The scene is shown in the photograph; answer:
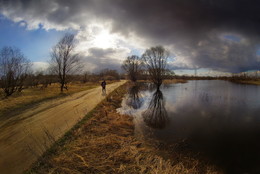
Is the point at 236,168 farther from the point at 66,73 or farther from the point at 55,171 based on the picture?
the point at 66,73

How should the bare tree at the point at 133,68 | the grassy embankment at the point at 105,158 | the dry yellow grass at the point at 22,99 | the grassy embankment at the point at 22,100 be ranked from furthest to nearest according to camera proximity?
1. the bare tree at the point at 133,68
2. the dry yellow grass at the point at 22,99
3. the grassy embankment at the point at 22,100
4. the grassy embankment at the point at 105,158

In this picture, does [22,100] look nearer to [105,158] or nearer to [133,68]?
[105,158]

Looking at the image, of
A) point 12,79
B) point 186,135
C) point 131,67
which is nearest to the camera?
point 186,135

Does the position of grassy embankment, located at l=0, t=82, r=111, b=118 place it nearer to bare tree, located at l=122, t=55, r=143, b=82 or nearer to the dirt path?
the dirt path

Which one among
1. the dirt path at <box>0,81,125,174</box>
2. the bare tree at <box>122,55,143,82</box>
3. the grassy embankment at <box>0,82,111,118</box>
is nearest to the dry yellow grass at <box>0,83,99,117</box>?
the grassy embankment at <box>0,82,111,118</box>

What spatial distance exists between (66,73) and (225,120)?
25440 millimetres

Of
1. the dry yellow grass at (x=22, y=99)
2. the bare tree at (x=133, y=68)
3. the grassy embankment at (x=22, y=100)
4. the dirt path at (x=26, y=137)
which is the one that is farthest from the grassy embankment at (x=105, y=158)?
the bare tree at (x=133, y=68)

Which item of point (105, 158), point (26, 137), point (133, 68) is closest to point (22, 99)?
point (26, 137)

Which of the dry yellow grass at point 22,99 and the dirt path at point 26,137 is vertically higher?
the dry yellow grass at point 22,99

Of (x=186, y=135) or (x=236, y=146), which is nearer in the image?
(x=236, y=146)

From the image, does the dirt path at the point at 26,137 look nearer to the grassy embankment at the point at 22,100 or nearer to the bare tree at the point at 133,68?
the grassy embankment at the point at 22,100

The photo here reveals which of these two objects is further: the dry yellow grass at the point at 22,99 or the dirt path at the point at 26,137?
the dry yellow grass at the point at 22,99

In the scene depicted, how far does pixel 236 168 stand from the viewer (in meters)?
5.20

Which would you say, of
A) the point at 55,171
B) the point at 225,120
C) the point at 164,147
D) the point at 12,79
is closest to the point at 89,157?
the point at 55,171
